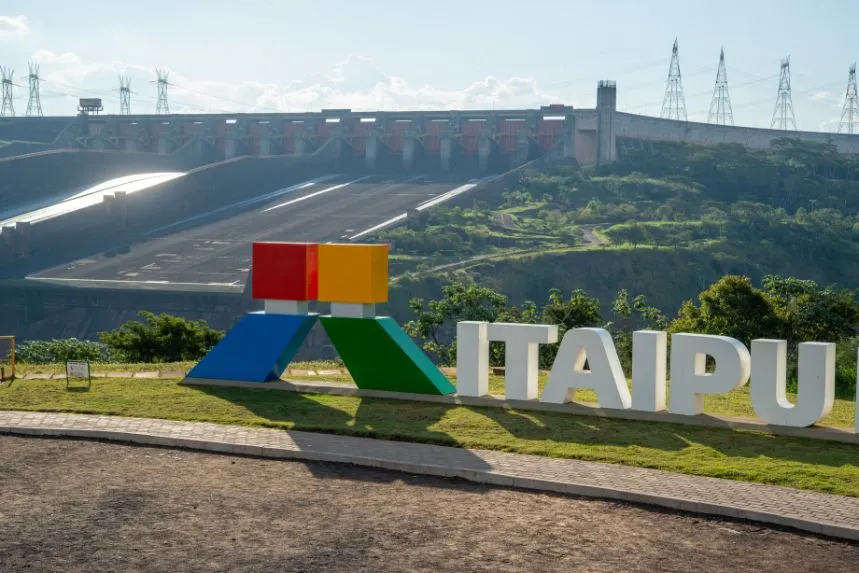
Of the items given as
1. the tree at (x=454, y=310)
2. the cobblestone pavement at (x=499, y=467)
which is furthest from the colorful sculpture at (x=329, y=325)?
the tree at (x=454, y=310)

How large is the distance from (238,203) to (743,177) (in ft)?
171

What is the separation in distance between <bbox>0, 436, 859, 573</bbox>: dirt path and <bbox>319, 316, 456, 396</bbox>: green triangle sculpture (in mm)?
6130

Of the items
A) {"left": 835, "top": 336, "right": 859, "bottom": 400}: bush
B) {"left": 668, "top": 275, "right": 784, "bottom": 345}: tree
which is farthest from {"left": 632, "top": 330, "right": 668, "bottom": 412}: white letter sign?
{"left": 668, "top": 275, "right": 784, "bottom": 345}: tree

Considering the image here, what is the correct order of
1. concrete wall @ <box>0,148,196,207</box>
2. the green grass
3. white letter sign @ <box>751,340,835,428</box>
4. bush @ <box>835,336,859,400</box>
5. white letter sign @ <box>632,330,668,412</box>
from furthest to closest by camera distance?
concrete wall @ <box>0,148,196,207</box> < bush @ <box>835,336,859,400</box> < white letter sign @ <box>632,330,668,412</box> < white letter sign @ <box>751,340,835,428</box> < the green grass

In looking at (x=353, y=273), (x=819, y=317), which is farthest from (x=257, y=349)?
(x=819, y=317)

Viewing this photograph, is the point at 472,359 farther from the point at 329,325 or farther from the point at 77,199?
the point at 77,199

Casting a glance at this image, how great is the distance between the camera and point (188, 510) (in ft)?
50.8

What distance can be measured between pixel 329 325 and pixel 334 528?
33.5 ft

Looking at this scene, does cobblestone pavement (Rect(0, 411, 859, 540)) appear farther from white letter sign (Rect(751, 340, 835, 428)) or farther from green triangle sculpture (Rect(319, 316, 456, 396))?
green triangle sculpture (Rect(319, 316, 456, 396))

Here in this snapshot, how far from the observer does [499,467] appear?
58.3 ft

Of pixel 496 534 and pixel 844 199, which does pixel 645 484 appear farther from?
pixel 844 199

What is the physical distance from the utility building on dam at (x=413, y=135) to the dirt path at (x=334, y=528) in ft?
320

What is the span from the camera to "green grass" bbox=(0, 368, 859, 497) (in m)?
17.9

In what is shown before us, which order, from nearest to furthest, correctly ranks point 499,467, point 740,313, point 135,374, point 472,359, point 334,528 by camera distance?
point 334,528
point 499,467
point 472,359
point 135,374
point 740,313
